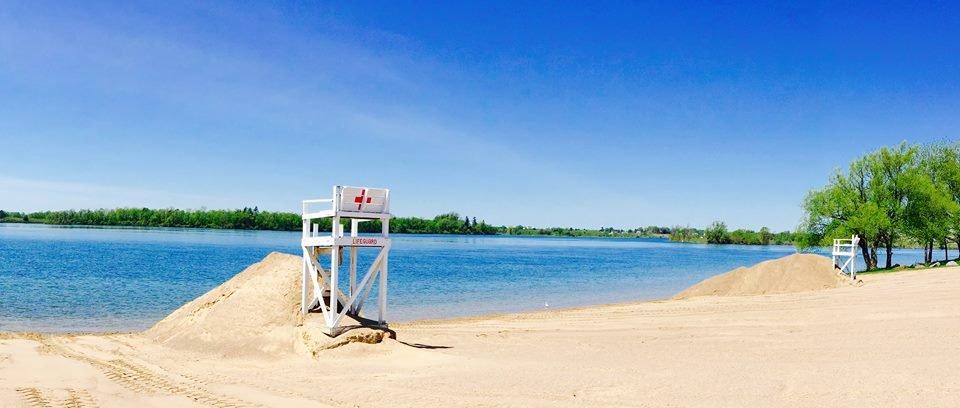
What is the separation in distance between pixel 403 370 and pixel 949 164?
5229cm

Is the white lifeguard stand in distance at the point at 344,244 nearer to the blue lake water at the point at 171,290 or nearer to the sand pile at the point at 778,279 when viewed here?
the blue lake water at the point at 171,290

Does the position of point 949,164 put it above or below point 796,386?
above

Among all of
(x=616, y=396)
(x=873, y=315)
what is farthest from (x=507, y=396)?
(x=873, y=315)

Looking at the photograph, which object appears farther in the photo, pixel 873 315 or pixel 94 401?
pixel 873 315

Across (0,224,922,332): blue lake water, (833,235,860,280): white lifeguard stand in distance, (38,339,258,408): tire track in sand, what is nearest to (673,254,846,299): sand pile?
(833,235,860,280): white lifeguard stand in distance

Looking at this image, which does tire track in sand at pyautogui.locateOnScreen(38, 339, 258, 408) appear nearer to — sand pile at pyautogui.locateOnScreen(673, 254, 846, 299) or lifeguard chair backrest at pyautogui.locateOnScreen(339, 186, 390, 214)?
lifeguard chair backrest at pyautogui.locateOnScreen(339, 186, 390, 214)

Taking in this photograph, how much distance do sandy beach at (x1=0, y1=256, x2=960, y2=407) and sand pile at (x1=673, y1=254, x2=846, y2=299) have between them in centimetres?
1273

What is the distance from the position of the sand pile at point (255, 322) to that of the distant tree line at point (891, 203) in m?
41.6

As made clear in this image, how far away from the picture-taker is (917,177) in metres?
44.2

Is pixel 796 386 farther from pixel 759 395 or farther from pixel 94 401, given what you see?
pixel 94 401

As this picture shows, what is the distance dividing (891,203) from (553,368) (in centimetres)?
4357

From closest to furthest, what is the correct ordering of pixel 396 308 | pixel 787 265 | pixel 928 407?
pixel 928 407
pixel 396 308
pixel 787 265

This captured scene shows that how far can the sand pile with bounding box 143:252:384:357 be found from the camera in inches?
536

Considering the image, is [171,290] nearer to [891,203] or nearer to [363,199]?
[363,199]
